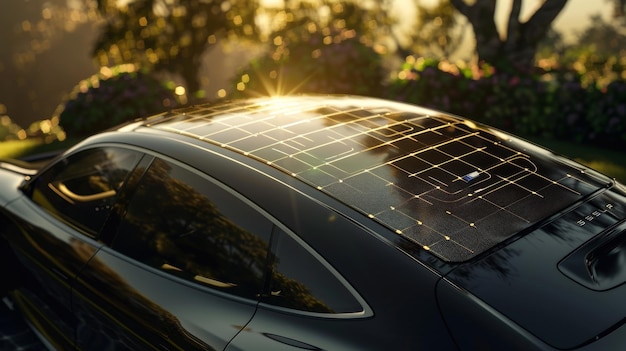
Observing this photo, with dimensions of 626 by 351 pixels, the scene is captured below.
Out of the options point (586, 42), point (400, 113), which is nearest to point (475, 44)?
point (400, 113)

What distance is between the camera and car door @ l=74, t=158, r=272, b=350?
2.53 m

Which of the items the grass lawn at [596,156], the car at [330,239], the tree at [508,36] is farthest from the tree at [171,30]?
the car at [330,239]

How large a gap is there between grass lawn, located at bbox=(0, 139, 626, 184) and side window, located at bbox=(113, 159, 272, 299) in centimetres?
512

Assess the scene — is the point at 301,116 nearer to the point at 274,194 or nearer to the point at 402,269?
the point at 274,194

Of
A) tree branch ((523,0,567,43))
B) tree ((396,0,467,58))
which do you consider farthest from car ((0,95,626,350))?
tree ((396,0,467,58))

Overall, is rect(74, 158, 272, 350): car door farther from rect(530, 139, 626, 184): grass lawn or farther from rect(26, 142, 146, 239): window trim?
rect(530, 139, 626, 184): grass lawn

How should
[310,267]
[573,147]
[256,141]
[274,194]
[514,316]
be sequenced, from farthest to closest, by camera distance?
[573,147] < [256,141] < [274,194] < [310,267] < [514,316]

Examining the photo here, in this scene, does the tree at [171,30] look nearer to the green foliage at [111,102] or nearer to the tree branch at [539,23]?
the green foliage at [111,102]

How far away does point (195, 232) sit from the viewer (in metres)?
2.94

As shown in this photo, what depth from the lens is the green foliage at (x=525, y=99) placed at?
32.5 feet

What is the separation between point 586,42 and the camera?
8000 centimetres

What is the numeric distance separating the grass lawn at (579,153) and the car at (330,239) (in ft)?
14.5

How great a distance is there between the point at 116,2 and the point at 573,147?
70.1 feet

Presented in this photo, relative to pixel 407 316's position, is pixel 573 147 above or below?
below
